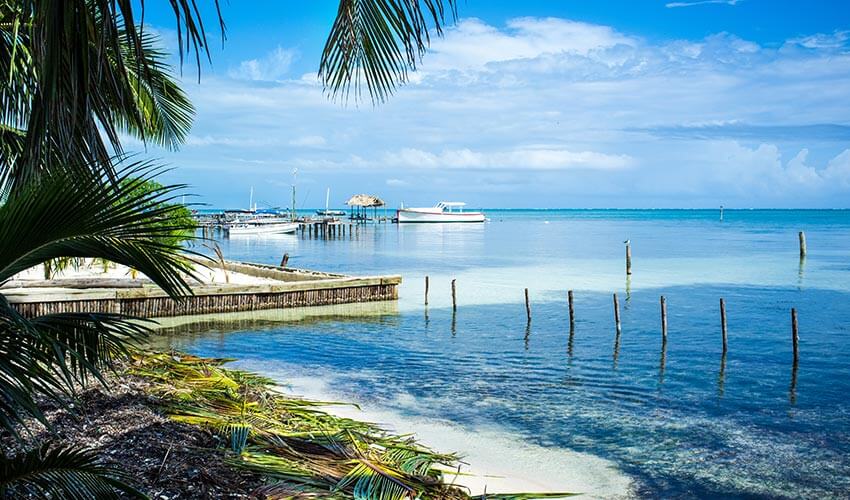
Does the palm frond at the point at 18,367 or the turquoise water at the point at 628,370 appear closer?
the palm frond at the point at 18,367

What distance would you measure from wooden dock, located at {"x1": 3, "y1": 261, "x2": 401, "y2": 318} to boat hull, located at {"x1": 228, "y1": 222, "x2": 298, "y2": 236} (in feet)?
155

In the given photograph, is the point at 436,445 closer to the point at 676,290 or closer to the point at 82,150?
the point at 82,150

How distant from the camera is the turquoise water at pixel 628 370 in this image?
413 inches

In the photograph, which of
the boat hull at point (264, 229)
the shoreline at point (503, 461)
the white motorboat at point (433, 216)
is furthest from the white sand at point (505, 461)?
the white motorboat at point (433, 216)

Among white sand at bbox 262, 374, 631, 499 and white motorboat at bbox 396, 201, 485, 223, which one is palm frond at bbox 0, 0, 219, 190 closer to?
white sand at bbox 262, 374, 631, 499

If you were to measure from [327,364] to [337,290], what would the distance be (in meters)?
8.06

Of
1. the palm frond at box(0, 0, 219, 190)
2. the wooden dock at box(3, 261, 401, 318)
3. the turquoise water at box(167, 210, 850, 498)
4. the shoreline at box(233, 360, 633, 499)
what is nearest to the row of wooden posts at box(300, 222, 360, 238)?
the turquoise water at box(167, 210, 850, 498)

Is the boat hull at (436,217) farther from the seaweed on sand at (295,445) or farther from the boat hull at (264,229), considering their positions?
the seaweed on sand at (295,445)

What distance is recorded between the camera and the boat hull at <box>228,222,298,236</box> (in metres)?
74.8

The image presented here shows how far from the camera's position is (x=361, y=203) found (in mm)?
90375

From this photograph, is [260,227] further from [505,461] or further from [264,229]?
[505,461]

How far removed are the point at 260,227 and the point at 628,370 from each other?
64.5 meters

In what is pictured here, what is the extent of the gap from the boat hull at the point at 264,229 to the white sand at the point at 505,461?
65.0m

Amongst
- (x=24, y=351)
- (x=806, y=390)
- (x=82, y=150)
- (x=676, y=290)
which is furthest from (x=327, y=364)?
(x=676, y=290)
